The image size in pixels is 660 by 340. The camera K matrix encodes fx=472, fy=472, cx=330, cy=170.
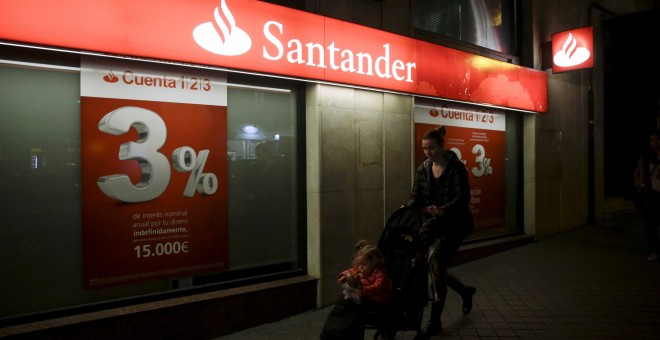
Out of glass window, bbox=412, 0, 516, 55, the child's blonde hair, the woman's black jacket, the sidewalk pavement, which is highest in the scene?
glass window, bbox=412, 0, 516, 55

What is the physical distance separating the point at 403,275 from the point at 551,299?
2831mm

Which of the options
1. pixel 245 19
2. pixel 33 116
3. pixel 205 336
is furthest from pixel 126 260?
pixel 245 19

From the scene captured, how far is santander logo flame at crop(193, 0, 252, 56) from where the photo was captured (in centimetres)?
442

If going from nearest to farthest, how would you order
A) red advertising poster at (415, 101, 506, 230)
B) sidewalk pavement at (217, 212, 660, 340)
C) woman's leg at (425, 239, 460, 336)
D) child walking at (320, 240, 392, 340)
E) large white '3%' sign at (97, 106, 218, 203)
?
1. child walking at (320, 240, 392, 340)
2. woman's leg at (425, 239, 460, 336)
3. large white '3%' sign at (97, 106, 218, 203)
4. sidewalk pavement at (217, 212, 660, 340)
5. red advertising poster at (415, 101, 506, 230)

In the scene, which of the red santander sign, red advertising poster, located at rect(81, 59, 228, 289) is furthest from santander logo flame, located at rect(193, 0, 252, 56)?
red advertising poster, located at rect(81, 59, 228, 289)

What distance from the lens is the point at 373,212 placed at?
6.05 metres

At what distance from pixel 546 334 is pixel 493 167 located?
439 centimetres

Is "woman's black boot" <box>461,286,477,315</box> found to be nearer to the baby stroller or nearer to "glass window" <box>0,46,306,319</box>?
the baby stroller

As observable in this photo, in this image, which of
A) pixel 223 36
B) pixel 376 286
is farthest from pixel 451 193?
pixel 223 36

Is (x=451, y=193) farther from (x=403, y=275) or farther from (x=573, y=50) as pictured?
(x=573, y=50)

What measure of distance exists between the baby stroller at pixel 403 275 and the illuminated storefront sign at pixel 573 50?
6.50 meters

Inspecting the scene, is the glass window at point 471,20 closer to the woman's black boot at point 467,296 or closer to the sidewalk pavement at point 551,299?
the sidewalk pavement at point 551,299

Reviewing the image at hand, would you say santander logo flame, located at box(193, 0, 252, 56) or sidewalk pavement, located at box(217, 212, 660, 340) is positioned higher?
santander logo flame, located at box(193, 0, 252, 56)

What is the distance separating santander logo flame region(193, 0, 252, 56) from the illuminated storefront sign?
6.67 meters
